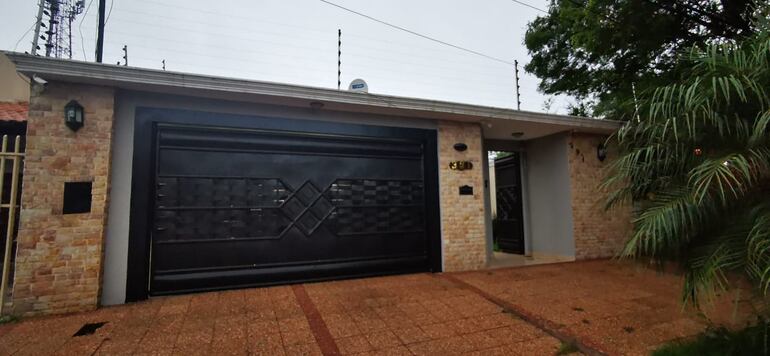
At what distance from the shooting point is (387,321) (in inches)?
130

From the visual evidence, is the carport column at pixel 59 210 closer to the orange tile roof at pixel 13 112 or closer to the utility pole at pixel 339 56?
the orange tile roof at pixel 13 112

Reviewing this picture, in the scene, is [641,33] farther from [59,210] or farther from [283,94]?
[59,210]

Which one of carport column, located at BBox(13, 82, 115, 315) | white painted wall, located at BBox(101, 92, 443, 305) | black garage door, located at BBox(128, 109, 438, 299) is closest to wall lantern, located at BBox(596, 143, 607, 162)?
black garage door, located at BBox(128, 109, 438, 299)

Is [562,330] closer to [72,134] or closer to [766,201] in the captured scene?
[766,201]

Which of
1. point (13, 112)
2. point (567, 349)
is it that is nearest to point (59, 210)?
point (13, 112)

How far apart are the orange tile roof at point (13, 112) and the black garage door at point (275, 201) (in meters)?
2.73

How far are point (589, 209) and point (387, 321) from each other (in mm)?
5312

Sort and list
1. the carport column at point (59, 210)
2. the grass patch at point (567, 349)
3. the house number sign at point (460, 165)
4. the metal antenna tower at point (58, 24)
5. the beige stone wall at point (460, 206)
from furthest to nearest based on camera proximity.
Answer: the metal antenna tower at point (58, 24), the house number sign at point (460, 165), the beige stone wall at point (460, 206), the carport column at point (59, 210), the grass patch at point (567, 349)

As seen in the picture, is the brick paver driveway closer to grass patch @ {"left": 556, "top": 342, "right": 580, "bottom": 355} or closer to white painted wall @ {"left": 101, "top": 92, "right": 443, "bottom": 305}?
grass patch @ {"left": 556, "top": 342, "right": 580, "bottom": 355}

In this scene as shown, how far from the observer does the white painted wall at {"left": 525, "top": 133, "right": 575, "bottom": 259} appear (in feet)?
22.0

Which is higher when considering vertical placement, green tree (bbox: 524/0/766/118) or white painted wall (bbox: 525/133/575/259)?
green tree (bbox: 524/0/766/118)

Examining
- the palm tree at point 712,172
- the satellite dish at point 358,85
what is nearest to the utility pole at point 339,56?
the satellite dish at point 358,85

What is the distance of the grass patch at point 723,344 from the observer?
2364 millimetres

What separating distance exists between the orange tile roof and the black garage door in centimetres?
273
